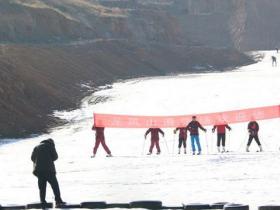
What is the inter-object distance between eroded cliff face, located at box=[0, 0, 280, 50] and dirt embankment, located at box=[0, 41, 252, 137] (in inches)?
218

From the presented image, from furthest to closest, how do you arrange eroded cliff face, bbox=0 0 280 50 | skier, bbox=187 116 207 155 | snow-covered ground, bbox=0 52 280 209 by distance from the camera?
eroded cliff face, bbox=0 0 280 50 < skier, bbox=187 116 207 155 < snow-covered ground, bbox=0 52 280 209

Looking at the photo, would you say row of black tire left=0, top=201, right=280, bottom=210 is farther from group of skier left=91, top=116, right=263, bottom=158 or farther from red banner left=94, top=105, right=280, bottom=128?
red banner left=94, top=105, right=280, bottom=128

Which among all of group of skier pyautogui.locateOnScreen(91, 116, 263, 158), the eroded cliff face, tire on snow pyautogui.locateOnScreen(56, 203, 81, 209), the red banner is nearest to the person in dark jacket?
tire on snow pyautogui.locateOnScreen(56, 203, 81, 209)

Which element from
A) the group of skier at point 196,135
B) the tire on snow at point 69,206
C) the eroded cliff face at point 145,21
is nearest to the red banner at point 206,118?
the group of skier at point 196,135

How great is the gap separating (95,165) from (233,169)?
5.36m

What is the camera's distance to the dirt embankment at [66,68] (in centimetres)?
4000

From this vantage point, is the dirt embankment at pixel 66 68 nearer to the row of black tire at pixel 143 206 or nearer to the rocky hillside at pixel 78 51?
the rocky hillside at pixel 78 51

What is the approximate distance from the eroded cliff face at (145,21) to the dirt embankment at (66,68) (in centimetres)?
554

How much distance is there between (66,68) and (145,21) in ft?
162

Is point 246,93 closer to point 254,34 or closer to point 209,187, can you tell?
point 209,187

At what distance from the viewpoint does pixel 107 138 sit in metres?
30.2

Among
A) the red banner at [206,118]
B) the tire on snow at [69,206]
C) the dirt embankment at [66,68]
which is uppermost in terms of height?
the dirt embankment at [66,68]

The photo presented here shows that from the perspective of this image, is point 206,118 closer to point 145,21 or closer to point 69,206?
point 69,206

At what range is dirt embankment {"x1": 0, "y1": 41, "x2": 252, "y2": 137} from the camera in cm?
4000
